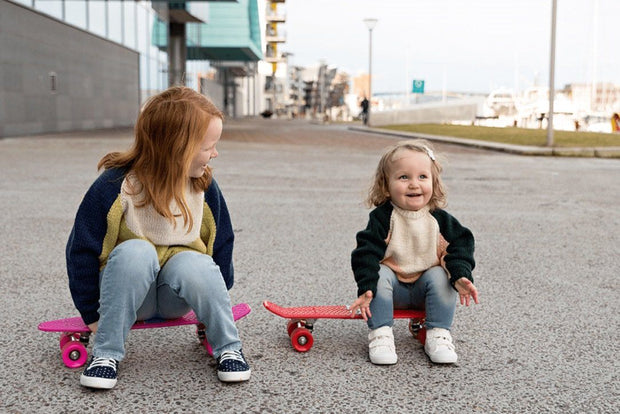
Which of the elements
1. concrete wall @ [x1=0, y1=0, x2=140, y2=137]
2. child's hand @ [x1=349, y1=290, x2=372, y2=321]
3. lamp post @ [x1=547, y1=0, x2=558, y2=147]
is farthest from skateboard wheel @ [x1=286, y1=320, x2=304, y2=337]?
concrete wall @ [x1=0, y1=0, x2=140, y2=137]

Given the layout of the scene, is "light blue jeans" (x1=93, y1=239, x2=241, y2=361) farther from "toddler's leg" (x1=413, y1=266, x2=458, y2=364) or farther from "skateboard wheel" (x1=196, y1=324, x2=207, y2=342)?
"toddler's leg" (x1=413, y1=266, x2=458, y2=364)

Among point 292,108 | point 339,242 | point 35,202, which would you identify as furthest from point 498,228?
point 292,108

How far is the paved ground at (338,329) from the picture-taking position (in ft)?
8.01

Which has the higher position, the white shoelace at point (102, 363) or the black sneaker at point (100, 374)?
the white shoelace at point (102, 363)

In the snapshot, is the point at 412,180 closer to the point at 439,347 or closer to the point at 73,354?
the point at 439,347

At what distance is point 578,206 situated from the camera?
25.2ft

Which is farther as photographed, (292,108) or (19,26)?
(292,108)

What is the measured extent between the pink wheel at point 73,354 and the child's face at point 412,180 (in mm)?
1309

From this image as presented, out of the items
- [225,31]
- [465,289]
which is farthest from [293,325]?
[225,31]

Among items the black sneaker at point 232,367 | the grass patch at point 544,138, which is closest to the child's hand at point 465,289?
the black sneaker at point 232,367

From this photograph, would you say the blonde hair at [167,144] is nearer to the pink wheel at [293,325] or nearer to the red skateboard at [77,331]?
the red skateboard at [77,331]

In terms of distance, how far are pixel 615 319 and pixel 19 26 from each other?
19.4 metres

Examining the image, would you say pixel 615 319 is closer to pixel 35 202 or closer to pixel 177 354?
pixel 177 354

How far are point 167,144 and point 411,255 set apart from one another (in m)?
1.06
